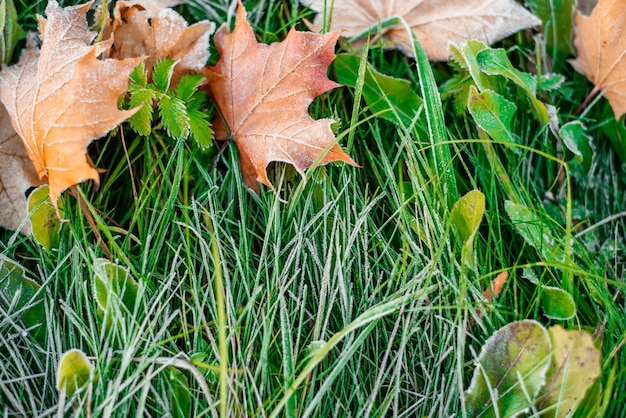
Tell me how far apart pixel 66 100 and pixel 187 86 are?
24 centimetres

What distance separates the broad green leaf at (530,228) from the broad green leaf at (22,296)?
98cm

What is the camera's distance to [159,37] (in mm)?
1194

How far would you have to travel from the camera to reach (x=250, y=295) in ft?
3.72

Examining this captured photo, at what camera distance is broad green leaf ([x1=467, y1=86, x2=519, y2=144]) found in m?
1.21

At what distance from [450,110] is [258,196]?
51 centimetres

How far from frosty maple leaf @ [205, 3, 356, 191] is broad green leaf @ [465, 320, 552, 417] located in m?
0.44

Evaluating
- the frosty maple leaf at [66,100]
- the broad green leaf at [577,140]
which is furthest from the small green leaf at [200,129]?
the broad green leaf at [577,140]

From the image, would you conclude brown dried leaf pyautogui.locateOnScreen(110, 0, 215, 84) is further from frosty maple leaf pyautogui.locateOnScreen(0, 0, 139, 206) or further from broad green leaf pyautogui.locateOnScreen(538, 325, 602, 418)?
broad green leaf pyautogui.locateOnScreen(538, 325, 602, 418)

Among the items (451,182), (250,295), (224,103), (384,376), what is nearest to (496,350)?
(384,376)

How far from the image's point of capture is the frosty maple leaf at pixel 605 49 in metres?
1.30

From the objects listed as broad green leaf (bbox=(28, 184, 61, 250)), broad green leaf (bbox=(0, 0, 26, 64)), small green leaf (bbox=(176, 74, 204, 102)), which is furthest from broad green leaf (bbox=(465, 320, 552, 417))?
broad green leaf (bbox=(0, 0, 26, 64))

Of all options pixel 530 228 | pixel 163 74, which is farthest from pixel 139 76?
pixel 530 228

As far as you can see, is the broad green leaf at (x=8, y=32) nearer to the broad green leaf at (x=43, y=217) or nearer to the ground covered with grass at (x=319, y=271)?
the ground covered with grass at (x=319, y=271)

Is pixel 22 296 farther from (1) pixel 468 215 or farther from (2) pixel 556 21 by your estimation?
(2) pixel 556 21
